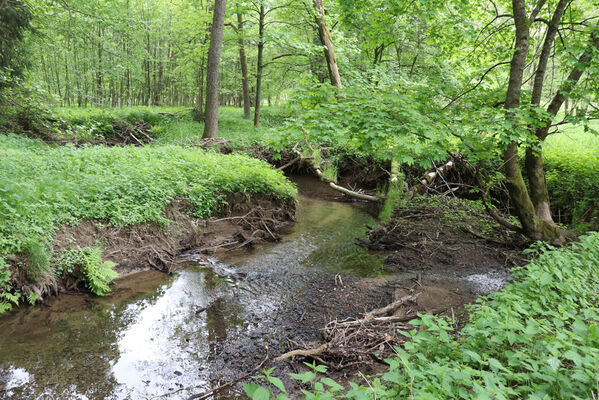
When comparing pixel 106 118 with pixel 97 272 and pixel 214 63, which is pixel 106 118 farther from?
pixel 97 272

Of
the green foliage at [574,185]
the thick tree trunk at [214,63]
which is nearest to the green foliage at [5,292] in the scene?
the thick tree trunk at [214,63]

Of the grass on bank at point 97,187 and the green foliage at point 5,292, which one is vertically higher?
the grass on bank at point 97,187

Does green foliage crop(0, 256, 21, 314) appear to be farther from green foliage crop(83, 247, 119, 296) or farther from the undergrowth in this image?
the undergrowth

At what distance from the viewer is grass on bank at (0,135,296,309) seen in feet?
16.4

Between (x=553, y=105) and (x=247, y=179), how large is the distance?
712cm

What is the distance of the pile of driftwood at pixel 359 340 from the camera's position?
3.96 meters

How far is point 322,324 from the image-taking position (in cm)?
491

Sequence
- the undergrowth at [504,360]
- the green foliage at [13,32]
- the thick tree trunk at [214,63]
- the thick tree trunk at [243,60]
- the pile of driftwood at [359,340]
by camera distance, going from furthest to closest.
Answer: the thick tree trunk at [243,60]
the thick tree trunk at [214,63]
the green foliage at [13,32]
the pile of driftwood at [359,340]
the undergrowth at [504,360]

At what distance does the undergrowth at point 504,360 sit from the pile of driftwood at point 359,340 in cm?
32

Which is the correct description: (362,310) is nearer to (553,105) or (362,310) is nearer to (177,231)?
(177,231)

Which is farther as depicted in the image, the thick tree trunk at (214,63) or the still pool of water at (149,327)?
the thick tree trunk at (214,63)

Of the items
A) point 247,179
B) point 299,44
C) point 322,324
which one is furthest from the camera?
point 299,44

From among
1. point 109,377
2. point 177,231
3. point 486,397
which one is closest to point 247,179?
point 177,231

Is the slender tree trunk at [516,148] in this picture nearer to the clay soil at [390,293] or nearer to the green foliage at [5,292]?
the clay soil at [390,293]
